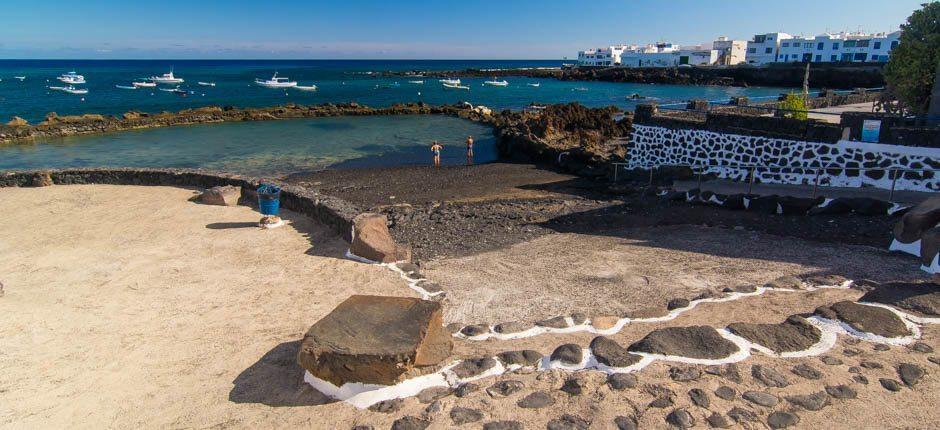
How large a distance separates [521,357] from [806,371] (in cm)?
251

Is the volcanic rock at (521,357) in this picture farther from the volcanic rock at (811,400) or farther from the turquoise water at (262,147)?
the turquoise water at (262,147)

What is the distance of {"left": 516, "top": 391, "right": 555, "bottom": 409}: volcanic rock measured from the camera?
4.54 meters

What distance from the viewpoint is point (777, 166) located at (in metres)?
15.1

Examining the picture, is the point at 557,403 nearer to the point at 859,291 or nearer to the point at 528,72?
the point at 859,291

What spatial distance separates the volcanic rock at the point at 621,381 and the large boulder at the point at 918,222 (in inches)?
238

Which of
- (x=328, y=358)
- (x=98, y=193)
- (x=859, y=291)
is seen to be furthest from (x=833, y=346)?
(x=98, y=193)

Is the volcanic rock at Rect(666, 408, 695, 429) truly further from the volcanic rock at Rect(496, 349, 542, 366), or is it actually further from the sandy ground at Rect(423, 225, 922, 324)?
the sandy ground at Rect(423, 225, 922, 324)

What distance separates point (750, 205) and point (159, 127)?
1584 inches

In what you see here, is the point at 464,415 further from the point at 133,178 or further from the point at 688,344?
the point at 133,178

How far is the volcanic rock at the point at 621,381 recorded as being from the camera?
4.71 m

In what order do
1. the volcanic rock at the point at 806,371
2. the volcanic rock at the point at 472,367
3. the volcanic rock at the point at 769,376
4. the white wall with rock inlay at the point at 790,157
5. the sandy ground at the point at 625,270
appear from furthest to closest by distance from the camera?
the white wall with rock inlay at the point at 790,157 → the sandy ground at the point at 625,270 → the volcanic rock at the point at 472,367 → the volcanic rock at the point at 806,371 → the volcanic rock at the point at 769,376

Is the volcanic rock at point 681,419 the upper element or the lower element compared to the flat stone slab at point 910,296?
lower

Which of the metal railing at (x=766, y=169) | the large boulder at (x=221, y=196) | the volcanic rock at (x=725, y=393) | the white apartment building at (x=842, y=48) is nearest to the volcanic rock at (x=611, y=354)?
the volcanic rock at (x=725, y=393)

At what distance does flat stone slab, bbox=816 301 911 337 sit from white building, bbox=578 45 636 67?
148051 mm
